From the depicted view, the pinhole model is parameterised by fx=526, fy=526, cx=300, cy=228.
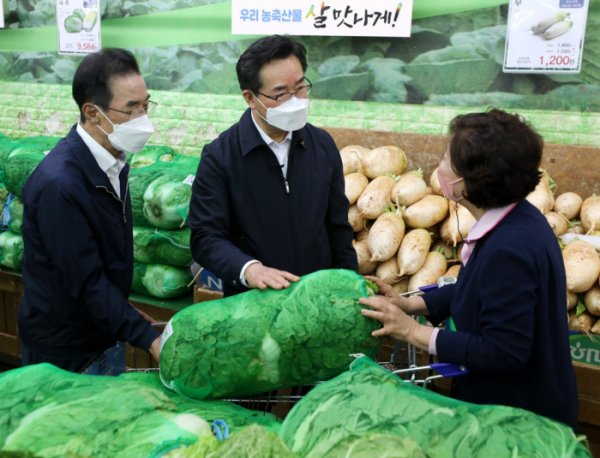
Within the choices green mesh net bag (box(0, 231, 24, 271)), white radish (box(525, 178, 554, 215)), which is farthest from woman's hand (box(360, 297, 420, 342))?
green mesh net bag (box(0, 231, 24, 271))

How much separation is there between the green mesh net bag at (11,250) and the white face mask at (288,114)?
2.55 metres

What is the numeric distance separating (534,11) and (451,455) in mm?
3460

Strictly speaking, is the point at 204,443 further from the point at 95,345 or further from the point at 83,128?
the point at 83,128

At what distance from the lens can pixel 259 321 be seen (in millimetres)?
1562

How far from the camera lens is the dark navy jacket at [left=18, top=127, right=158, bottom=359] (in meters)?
1.78


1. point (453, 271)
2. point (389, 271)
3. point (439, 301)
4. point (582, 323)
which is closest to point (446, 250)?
point (453, 271)

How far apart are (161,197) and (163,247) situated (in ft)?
1.11

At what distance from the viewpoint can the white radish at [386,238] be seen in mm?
3135

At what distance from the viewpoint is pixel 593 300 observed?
2.69 m

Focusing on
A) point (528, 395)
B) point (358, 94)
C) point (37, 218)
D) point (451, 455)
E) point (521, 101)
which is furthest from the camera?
point (358, 94)

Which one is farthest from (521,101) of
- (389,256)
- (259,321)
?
(259,321)

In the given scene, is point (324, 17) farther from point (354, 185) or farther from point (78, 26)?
point (78, 26)

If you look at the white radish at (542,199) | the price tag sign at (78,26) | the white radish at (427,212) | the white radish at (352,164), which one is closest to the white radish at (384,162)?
the white radish at (352,164)

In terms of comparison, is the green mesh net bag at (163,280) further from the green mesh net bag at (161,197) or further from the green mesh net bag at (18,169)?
the green mesh net bag at (18,169)
